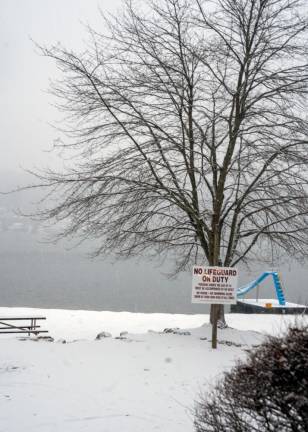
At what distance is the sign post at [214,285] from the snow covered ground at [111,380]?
1.06 meters

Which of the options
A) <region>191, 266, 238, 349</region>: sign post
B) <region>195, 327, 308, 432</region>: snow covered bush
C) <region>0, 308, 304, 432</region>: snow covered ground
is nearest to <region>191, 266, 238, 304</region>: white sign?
<region>191, 266, 238, 349</region>: sign post

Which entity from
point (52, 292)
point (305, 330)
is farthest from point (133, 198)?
point (52, 292)

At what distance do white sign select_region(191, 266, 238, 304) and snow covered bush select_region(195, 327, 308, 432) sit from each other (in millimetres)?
6338

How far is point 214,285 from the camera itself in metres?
10.5

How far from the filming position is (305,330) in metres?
3.89

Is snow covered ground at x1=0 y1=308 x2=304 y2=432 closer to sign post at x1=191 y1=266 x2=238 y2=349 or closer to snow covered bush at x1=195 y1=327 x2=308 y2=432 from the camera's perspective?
snow covered bush at x1=195 y1=327 x2=308 y2=432

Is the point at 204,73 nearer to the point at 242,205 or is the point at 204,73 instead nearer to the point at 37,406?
the point at 242,205

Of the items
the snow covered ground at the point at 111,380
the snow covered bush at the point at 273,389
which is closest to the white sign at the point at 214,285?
the snow covered ground at the point at 111,380

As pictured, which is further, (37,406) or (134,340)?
(134,340)

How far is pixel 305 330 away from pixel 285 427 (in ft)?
2.53

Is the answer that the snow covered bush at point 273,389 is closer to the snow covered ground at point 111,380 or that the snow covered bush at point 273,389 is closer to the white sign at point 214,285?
the snow covered ground at point 111,380

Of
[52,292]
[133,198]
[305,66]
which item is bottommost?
[52,292]

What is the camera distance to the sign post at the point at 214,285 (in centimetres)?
1040

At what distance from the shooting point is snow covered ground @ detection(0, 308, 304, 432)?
18.6ft
